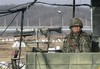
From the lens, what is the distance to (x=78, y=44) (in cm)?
789

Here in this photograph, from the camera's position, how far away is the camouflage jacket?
25.5ft

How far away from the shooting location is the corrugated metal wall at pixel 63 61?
23.2ft

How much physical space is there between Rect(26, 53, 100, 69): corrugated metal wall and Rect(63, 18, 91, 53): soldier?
65 cm

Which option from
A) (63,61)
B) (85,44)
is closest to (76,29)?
(85,44)

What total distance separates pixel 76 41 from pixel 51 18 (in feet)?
565

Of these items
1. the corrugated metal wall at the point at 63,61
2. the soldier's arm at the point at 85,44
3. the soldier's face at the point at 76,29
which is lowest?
the corrugated metal wall at the point at 63,61

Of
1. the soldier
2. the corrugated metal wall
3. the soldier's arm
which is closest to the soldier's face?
the soldier

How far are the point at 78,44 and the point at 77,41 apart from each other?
0.06 meters

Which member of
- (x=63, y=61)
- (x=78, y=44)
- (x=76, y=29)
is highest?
(x=76, y=29)

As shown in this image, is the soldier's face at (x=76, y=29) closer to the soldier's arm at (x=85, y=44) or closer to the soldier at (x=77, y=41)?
the soldier at (x=77, y=41)

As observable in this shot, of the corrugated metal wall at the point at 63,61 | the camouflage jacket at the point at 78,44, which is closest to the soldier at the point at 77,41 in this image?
the camouflage jacket at the point at 78,44

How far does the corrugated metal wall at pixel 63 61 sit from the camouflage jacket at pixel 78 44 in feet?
2.13

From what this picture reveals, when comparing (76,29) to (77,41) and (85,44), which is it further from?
(85,44)

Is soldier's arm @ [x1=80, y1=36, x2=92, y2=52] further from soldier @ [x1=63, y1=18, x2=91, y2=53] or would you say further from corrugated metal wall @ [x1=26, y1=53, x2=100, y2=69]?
corrugated metal wall @ [x1=26, y1=53, x2=100, y2=69]
